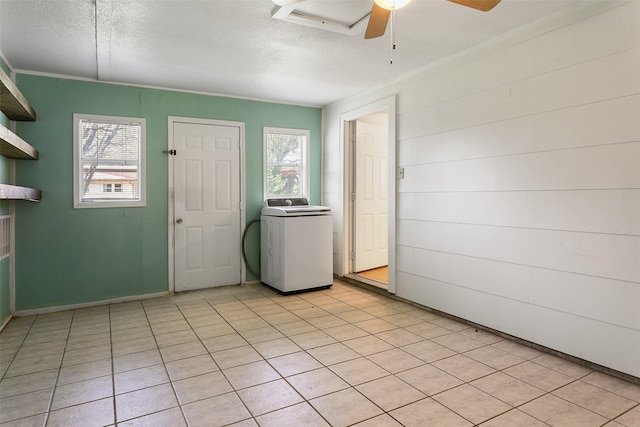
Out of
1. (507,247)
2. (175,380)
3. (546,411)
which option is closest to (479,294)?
(507,247)

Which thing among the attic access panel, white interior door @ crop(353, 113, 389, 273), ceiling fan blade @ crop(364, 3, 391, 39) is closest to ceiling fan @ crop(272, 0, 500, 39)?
ceiling fan blade @ crop(364, 3, 391, 39)

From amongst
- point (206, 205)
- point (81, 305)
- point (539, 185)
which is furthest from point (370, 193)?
point (81, 305)

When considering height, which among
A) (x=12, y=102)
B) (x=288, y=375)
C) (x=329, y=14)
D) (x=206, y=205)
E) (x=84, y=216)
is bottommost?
(x=288, y=375)

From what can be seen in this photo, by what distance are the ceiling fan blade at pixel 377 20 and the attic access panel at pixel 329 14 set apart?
326mm

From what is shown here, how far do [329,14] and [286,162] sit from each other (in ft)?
9.32

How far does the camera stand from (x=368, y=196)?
5.36m

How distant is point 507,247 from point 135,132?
4084mm

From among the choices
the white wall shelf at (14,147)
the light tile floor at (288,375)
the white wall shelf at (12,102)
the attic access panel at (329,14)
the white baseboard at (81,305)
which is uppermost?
the attic access panel at (329,14)

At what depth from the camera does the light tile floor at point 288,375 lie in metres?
2.07

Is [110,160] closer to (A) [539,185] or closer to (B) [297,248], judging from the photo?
(B) [297,248]

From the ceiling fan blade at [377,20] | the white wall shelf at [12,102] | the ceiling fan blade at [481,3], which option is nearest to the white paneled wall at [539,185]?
the ceiling fan blade at [481,3]

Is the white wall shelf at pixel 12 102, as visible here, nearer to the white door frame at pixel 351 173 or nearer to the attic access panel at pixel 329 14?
the attic access panel at pixel 329 14

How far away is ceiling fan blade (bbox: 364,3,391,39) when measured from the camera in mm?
2100

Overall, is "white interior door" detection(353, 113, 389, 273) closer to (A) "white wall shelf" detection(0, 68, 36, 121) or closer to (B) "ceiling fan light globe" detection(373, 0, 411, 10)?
(B) "ceiling fan light globe" detection(373, 0, 411, 10)
